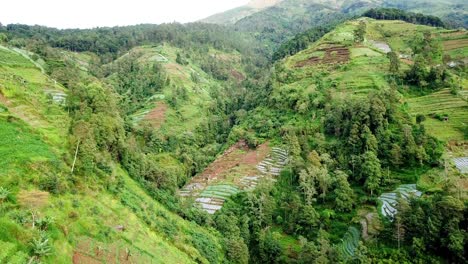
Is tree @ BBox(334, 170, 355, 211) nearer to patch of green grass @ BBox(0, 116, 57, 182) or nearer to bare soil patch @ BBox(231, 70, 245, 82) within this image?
patch of green grass @ BBox(0, 116, 57, 182)

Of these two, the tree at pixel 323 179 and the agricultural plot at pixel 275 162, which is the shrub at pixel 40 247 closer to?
the tree at pixel 323 179

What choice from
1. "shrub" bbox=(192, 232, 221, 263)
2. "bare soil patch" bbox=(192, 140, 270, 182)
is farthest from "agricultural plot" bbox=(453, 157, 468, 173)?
"shrub" bbox=(192, 232, 221, 263)

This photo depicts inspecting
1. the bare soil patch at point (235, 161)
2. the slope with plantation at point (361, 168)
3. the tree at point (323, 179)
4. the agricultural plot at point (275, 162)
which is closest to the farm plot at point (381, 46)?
the slope with plantation at point (361, 168)

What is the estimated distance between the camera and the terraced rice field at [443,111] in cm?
4853

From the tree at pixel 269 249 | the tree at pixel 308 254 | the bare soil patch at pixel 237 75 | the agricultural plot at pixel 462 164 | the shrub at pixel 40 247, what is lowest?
the tree at pixel 269 249

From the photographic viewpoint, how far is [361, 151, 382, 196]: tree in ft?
141

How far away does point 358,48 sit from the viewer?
8156cm

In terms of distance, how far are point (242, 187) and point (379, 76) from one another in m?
32.0

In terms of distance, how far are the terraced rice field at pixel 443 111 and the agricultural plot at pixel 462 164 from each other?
4.12 metres

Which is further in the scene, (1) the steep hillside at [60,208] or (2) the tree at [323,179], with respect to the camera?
(2) the tree at [323,179]

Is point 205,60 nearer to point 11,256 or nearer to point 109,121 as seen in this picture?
point 109,121

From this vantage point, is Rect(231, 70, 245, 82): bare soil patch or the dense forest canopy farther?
Rect(231, 70, 245, 82): bare soil patch

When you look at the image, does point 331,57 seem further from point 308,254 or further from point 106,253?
point 106,253

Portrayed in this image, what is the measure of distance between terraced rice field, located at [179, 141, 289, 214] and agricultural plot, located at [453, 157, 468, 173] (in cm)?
2020
